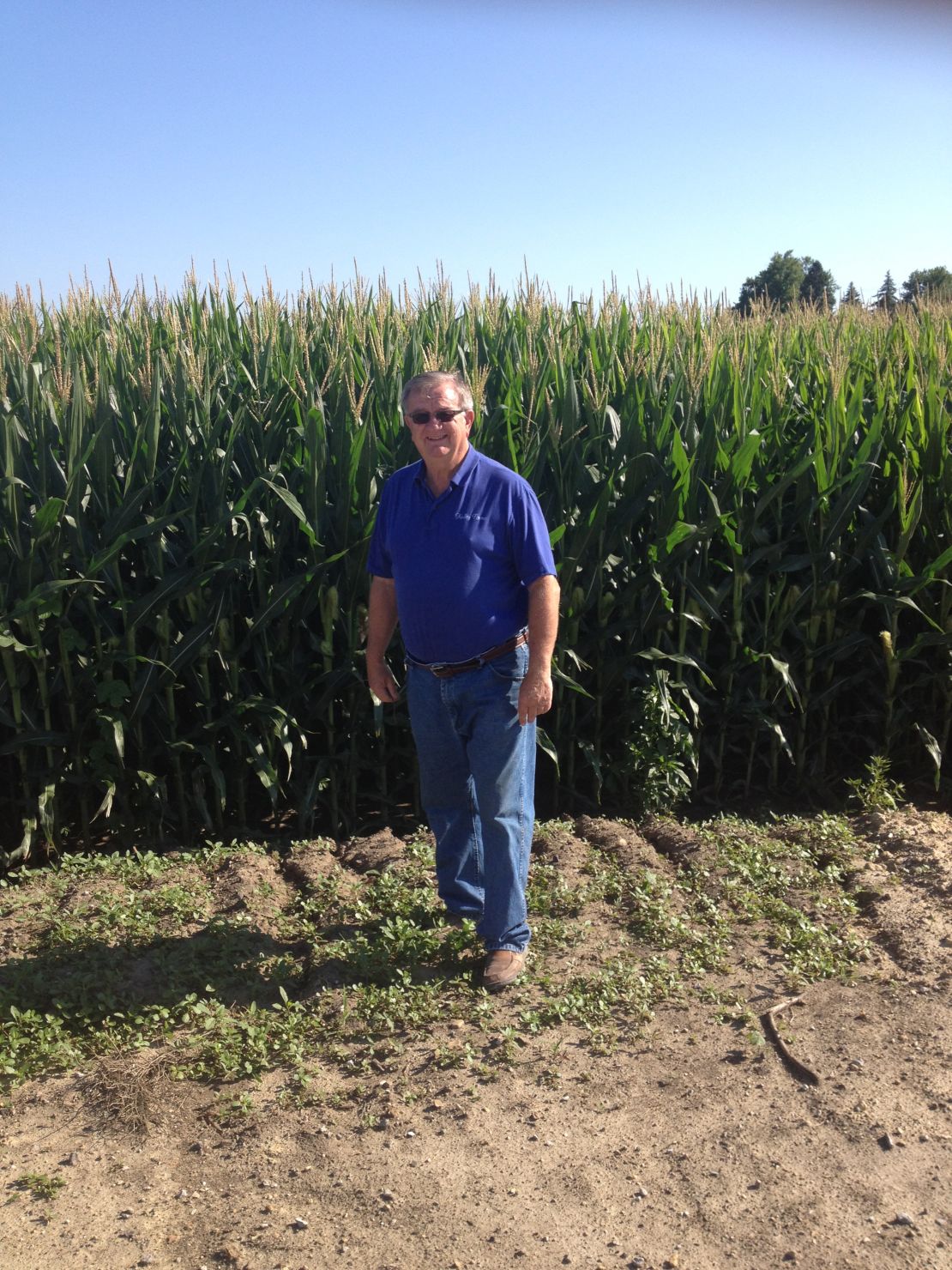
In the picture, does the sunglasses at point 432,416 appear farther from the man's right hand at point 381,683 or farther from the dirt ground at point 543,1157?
the dirt ground at point 543,1157

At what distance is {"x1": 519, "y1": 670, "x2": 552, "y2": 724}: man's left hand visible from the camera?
3.83 m

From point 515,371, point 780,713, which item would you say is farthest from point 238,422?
point 780,713

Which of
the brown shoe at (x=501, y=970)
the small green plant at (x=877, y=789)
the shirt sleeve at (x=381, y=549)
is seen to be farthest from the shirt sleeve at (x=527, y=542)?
the small green plant at (x=877, y=789)

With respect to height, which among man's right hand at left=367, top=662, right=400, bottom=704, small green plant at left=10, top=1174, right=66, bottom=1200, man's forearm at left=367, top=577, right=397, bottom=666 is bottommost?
small green plant at left=10, top=1174, right=66, bottom=1200

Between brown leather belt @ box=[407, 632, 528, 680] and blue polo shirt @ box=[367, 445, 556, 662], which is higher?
blue polo shirt @ box=[367, 445, 556, 662]

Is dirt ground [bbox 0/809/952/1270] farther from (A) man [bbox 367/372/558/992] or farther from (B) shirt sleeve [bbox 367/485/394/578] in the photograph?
(B) shirt sleeve [bbox 367/485/394/578]

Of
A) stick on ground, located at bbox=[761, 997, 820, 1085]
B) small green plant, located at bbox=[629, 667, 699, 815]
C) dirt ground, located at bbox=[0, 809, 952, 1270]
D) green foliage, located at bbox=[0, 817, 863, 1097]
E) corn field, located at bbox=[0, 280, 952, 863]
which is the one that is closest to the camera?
dirt ground, located at bbox=[0, 809, 952, 1270]

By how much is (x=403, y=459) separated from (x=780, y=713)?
8.00ft

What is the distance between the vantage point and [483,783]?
3.99 meters

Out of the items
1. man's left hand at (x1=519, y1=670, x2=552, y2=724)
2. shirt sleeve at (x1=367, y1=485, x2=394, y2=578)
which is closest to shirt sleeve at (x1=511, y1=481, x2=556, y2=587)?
man's left hand at (x1=519, y1=670, x2=552, y2=724)

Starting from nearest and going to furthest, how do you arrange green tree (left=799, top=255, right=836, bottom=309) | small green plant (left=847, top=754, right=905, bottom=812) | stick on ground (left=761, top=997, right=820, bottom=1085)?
stick on ground (left=761, top=997, right=820, bottom=1085) < small green plant (left=847, top=754, right=905, bottom=812) < green tree (left=799, top=255, right=836, bottom=309)

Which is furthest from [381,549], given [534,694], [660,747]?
[660,747]

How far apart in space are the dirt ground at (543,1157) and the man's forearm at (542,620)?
4.02 feet

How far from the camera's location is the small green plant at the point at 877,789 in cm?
577
